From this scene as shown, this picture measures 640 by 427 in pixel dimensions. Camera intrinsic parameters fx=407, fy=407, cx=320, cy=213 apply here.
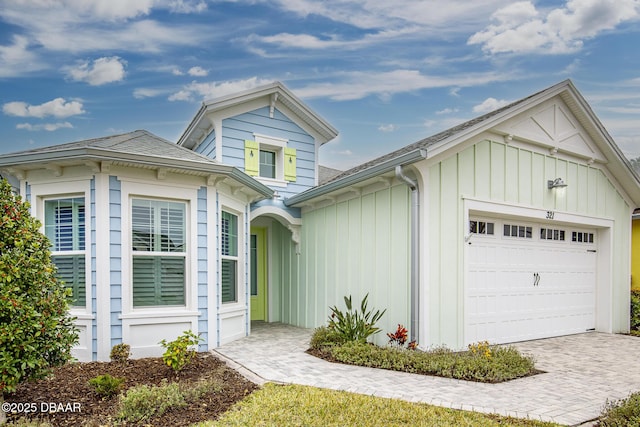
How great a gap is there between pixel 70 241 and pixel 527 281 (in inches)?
319

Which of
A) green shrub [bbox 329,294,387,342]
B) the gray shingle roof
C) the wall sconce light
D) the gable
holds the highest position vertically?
the gable

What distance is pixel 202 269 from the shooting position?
21.6 feet

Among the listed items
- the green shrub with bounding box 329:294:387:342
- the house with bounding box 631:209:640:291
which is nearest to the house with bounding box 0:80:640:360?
the green shrub with bounding box 329:294:387:342

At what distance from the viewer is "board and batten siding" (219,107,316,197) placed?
9.14m

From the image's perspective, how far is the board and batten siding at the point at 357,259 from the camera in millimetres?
6664

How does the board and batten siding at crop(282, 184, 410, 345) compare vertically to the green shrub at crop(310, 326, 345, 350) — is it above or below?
above

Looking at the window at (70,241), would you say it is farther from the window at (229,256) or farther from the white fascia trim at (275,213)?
the white fascia trim at (275,213)

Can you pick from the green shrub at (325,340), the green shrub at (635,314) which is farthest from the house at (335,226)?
the green shrub at (325,340)

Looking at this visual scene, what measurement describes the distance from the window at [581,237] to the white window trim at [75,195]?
946 cm

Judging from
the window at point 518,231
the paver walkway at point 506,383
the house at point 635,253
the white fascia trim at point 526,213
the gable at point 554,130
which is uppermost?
the gable at point 554,130

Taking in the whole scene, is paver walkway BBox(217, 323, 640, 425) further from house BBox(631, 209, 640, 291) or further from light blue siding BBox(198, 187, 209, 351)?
house BBox(631, 209, 640, 291)

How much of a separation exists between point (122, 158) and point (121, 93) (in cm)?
1145

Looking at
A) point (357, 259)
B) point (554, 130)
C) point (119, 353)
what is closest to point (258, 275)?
point (357, 259)

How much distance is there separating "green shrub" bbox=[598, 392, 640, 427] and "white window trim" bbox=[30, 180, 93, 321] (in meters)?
6.27
